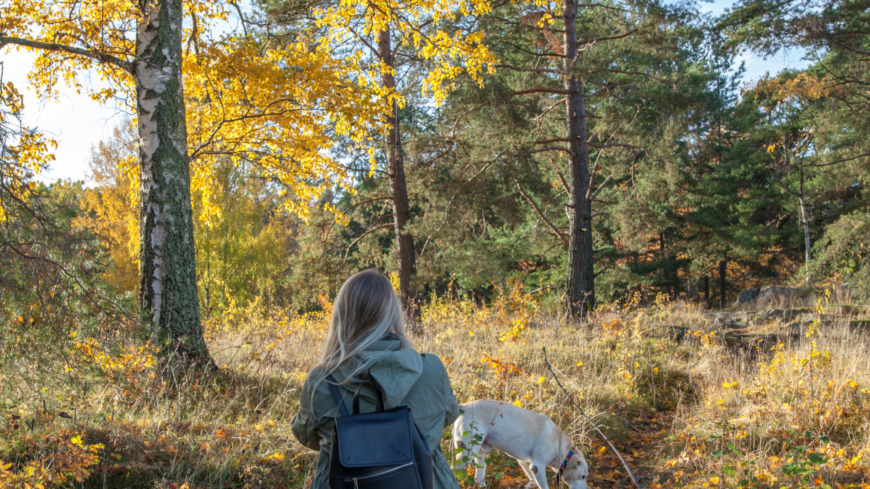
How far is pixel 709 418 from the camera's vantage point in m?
4.71

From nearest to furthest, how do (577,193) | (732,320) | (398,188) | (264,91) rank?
1. (264,91)
2. (732,320)
3. (577,193)
4. (398,188)

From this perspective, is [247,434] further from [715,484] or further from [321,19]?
[321,19]

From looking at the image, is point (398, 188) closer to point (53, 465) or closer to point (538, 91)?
point (538, 91)

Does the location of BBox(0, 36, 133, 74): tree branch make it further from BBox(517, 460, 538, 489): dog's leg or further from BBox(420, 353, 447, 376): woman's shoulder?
BBox(517, 460, 538, 489): dog's leg

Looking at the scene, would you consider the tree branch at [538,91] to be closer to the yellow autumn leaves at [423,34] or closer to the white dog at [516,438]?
the yellow autumn leaves at [423,34]

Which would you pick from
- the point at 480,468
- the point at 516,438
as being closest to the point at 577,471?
the point at 516,438

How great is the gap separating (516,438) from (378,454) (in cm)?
A: 195

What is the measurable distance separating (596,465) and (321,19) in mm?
7968

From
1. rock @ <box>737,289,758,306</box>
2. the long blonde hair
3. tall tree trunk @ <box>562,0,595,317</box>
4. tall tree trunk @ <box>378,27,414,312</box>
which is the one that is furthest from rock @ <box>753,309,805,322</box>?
the long blonde hair

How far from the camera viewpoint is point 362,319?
1.96 meters

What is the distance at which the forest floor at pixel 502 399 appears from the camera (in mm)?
3137

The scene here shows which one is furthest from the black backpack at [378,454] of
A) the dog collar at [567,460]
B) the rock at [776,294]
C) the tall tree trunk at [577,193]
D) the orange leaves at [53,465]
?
the rock at [776,294]

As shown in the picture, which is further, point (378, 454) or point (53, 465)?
point (53, 465)

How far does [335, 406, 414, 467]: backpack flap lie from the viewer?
5.16ft
